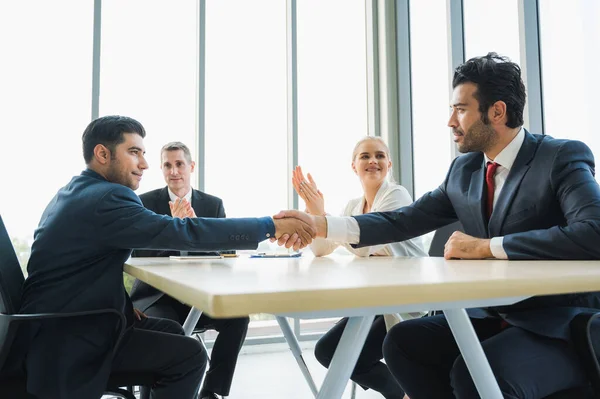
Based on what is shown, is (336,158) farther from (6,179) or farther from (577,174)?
(577,174)

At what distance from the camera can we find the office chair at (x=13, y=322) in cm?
135

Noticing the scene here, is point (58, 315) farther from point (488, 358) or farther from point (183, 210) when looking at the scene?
point (183, 210)

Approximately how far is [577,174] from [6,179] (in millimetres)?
3695

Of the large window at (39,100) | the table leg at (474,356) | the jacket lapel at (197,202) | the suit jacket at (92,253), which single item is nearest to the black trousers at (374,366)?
the suit jacket at (92,253)

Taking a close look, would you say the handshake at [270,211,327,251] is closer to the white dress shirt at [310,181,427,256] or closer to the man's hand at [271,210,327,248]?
the man's hand at [271,210,327,248]

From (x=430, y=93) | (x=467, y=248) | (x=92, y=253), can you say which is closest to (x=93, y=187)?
(x=92, y=253)

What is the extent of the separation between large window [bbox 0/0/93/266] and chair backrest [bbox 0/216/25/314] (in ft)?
7.37

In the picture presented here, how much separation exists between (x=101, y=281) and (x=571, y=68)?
2.61m

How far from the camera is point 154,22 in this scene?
13.7 ft

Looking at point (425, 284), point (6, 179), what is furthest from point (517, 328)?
point (6, 179)

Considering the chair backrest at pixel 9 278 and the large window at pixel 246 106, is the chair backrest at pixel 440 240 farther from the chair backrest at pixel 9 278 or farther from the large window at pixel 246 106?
the large window at pixel 246 106

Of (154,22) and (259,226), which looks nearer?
(259,226)

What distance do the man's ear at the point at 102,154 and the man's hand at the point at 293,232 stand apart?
0.69 meters

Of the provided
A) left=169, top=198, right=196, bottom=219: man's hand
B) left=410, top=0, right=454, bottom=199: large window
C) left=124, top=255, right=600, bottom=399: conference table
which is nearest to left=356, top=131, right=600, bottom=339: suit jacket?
left=124, top=255, right=600, bottom=399: conference table
